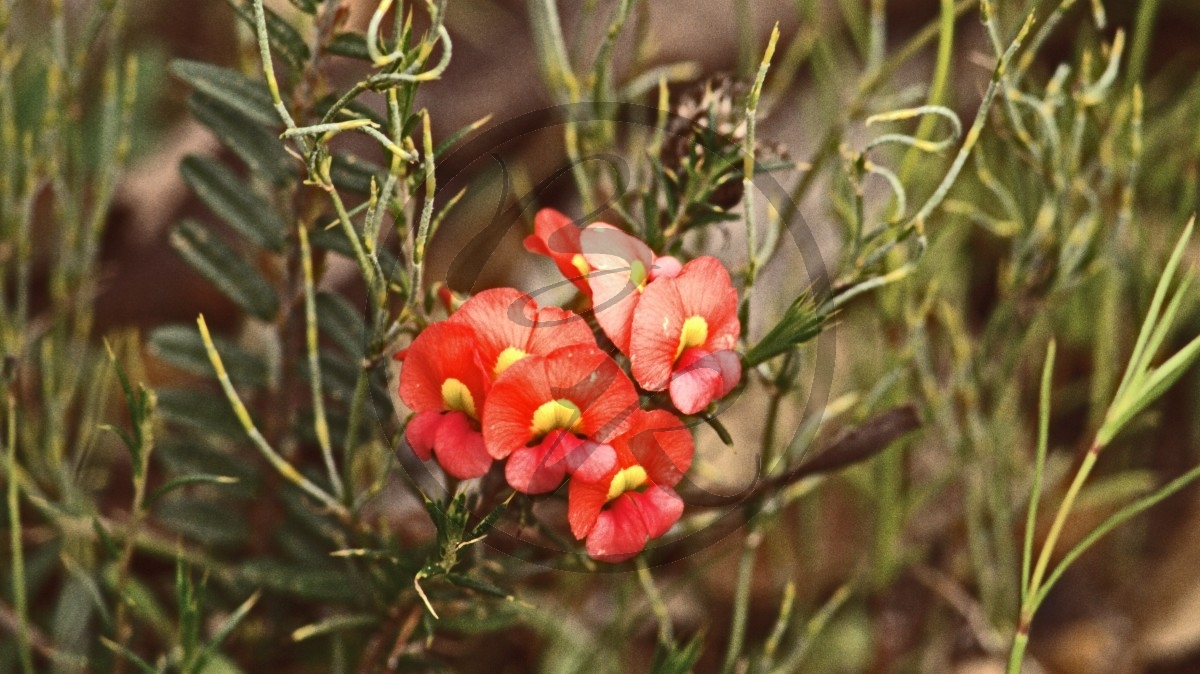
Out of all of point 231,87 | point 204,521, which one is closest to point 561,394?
point 231,87

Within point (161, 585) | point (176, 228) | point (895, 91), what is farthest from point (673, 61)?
point (161, 585)

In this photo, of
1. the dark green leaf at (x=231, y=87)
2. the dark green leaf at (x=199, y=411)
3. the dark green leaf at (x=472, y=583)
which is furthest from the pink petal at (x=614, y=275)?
the dark green leaf at (x=199, y=411)

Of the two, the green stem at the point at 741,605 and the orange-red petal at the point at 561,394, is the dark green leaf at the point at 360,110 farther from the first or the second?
the green stem at the point at 741,605

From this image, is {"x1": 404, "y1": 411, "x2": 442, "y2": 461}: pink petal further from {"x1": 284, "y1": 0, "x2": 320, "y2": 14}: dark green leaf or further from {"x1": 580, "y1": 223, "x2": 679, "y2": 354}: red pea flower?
{"x1": 284, "y1": 0, "x2": 320, "y2": 14}: dark green leaf

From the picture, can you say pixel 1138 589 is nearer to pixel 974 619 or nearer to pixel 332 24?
pixel 974 619

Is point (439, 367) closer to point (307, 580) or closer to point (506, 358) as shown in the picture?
point (506, 358)

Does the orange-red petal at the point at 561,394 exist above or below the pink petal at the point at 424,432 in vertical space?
above

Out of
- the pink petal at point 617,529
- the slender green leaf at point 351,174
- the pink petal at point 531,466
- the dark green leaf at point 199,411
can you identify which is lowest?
the dark green leaf at point 199,411
